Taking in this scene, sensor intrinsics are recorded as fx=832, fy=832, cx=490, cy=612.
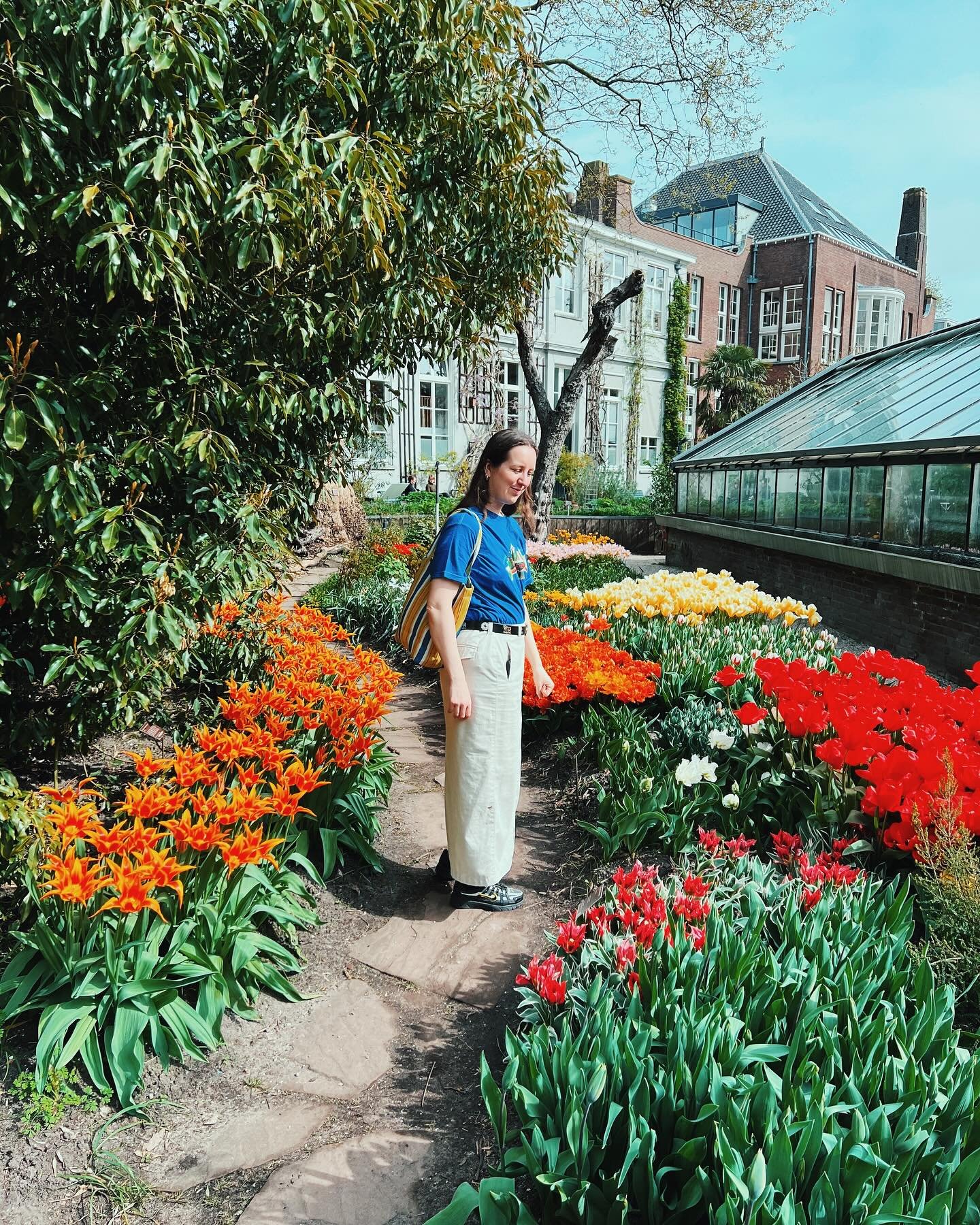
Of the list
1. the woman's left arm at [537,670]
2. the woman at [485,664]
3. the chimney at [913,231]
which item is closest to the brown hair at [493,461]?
the woman at [485,664]

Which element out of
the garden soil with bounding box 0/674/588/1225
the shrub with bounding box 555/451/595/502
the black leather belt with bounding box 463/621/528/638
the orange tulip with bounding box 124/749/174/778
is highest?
the shrub with bounding box 555/451/595/502

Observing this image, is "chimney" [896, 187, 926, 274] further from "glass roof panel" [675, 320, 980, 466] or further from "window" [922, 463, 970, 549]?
"window" [922, 463, 970, 549]

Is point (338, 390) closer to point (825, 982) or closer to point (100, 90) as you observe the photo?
point (100, 90)

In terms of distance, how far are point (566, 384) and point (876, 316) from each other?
29850 millimetres

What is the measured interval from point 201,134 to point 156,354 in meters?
0.74

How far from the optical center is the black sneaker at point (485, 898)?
122 inches

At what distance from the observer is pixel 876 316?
115 ft

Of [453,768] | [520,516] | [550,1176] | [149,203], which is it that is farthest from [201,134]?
[550,1176]

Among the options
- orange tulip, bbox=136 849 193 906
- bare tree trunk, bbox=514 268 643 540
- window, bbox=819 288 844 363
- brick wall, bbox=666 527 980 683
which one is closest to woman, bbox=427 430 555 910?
orange tulip, bbox=136 849 193 906

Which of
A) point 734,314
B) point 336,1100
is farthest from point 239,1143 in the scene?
point 734,314

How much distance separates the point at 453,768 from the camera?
304cm

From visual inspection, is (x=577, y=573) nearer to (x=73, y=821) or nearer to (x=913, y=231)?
(x=73, y=821)

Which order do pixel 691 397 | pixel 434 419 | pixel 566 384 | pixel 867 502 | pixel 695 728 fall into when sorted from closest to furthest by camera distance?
A: pixel 695 728 < pixel 867 502 < pixel 566 384 < pixel 434 419 < pixel 691 397

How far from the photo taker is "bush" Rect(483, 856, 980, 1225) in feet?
4.69
